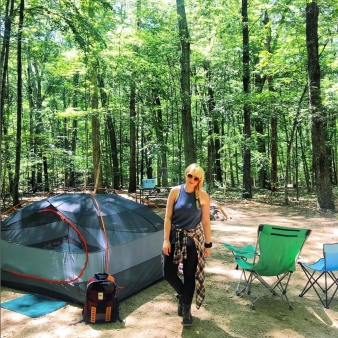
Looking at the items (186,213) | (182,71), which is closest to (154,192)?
(182,71)

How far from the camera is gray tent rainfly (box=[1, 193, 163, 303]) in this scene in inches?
155

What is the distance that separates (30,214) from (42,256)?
2.68ft

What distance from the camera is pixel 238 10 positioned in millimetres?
14273

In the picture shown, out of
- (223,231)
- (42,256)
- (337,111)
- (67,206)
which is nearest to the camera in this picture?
(42,256)

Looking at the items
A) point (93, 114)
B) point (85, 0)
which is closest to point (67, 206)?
point (85, 0)

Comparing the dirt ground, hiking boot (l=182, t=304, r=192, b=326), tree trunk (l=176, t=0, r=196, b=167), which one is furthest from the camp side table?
hiking boot (l=182, t=304, r=192, b=326)

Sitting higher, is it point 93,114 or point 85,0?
point 85,0

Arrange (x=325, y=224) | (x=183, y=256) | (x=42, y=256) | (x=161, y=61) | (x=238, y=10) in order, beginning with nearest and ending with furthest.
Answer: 1. (x=183, y=256)
2. (x=42, y=256)
3. (x=325, y=224)
4. (x=161, y=61)
5. (x=238, y=10)

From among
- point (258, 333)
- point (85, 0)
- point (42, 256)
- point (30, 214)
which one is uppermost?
point (85, 0)

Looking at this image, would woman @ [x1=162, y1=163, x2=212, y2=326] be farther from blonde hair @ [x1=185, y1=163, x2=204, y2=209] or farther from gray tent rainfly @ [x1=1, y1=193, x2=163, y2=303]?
gray tent rainfly @ [x1=1, y1=193, x2=163, y2=303]

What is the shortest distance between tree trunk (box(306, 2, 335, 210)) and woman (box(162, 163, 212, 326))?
7.75 m

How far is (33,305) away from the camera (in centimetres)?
378

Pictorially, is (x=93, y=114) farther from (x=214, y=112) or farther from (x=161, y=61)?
(x=214, y=112)

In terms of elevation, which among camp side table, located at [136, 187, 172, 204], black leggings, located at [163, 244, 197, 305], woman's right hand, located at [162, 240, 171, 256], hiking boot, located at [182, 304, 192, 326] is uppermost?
camp side table, located at [136, 187, 172, 204]
